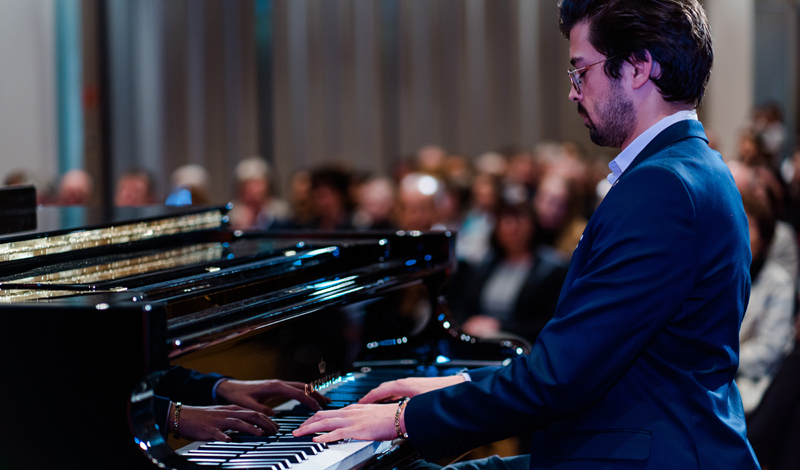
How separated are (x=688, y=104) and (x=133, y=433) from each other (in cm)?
103

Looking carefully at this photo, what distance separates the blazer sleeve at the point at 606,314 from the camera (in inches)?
46.3

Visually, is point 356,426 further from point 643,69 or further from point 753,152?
point 753,152

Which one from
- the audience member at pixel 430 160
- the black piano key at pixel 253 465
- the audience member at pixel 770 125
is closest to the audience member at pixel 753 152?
the audience member at pixel 770 125

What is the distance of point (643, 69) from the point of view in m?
1.31

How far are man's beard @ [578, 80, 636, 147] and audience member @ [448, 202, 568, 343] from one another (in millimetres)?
2469

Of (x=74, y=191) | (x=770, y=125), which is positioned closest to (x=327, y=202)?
(x=74, y=191)

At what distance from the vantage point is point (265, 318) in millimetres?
1353

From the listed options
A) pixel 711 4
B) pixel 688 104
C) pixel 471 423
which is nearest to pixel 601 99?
pixel 688 104

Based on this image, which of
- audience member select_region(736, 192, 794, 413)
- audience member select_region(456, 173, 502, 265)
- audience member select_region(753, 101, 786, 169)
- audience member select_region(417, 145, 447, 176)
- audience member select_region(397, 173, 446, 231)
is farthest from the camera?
audience member select_region(753, 101, 786, 169)

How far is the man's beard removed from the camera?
1348mm

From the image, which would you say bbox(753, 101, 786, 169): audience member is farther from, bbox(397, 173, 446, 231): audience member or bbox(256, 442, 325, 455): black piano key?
bbox(256, 442, 325, 455): black piano key

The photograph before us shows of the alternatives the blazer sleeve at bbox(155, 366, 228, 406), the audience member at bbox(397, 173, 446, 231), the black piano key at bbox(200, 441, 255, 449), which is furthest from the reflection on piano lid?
the audience member at bbox(397, 173, 446, 231)

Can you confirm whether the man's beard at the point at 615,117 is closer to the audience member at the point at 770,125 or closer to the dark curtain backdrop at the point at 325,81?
the audience member at the point at 770,125

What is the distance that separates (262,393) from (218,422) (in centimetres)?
13
